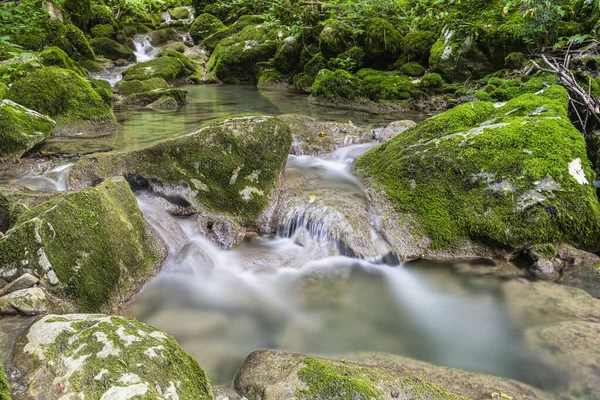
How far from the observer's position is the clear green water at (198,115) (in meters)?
7.96

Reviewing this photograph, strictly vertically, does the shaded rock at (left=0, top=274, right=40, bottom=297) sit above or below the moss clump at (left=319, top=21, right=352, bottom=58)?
below

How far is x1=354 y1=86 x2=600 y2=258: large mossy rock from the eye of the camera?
437 centimetres

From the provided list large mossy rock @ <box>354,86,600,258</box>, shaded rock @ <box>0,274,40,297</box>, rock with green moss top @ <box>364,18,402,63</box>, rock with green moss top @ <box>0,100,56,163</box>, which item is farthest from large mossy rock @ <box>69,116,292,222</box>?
rock with green moss top @ <box>364,18,402,63</box>

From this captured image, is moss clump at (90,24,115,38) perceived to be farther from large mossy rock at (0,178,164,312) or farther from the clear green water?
large mossy rock at (0,178,164,312)

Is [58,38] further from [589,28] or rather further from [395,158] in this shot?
[589,28]

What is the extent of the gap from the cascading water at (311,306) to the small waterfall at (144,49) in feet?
70.1

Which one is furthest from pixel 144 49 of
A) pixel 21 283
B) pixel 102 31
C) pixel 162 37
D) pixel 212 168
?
pixel 21 283

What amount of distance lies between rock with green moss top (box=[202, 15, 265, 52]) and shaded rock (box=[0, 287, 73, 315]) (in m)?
23.5

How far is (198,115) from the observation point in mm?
A: 11312

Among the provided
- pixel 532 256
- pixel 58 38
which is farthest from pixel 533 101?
pixel 58 38

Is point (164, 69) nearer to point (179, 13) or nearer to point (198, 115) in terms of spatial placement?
point (198, 115)

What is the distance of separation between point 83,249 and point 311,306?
2191 mm

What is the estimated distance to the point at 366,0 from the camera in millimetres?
13078

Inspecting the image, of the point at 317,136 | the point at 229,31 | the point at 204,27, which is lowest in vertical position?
the point at 317,136
